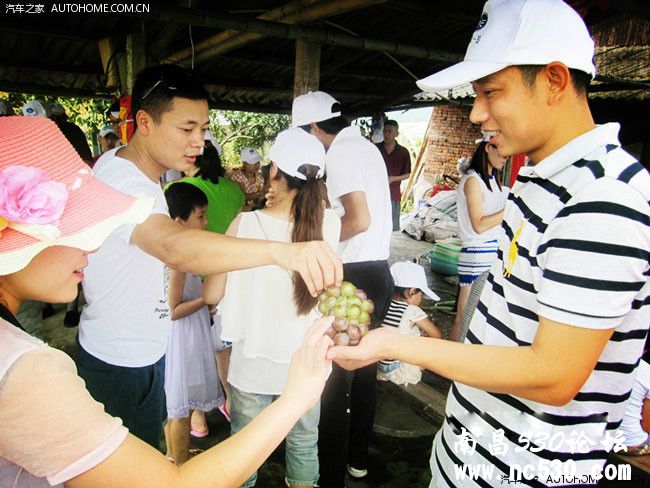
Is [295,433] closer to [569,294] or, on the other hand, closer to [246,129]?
[569,294]

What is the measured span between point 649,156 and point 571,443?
942 cm

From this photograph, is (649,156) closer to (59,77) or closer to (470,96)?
(470,96)

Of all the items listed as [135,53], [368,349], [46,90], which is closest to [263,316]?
[368,349]

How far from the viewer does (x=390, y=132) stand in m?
8.61

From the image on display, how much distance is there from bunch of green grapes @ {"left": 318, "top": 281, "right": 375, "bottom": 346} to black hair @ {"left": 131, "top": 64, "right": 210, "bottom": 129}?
130 centimetres

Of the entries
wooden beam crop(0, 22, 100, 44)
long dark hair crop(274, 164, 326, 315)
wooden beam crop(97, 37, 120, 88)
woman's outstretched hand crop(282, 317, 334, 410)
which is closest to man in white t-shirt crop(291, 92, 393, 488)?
long dark hair crop(274, 164, 326, 315)

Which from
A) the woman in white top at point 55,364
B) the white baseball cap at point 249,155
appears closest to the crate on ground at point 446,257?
the white baseball cap at point 249,155

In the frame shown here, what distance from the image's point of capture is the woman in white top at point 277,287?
2533 millimetres

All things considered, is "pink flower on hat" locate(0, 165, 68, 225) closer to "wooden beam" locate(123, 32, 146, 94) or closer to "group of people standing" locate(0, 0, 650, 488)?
"group of people standing" locate(0, 0, 650, 488)

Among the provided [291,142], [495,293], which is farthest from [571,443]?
[291,142]

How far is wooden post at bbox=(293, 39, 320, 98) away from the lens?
4.77 meters

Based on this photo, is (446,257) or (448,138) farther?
(448,138)

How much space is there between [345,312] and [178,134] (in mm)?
1313

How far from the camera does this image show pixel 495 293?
154 centimetres
